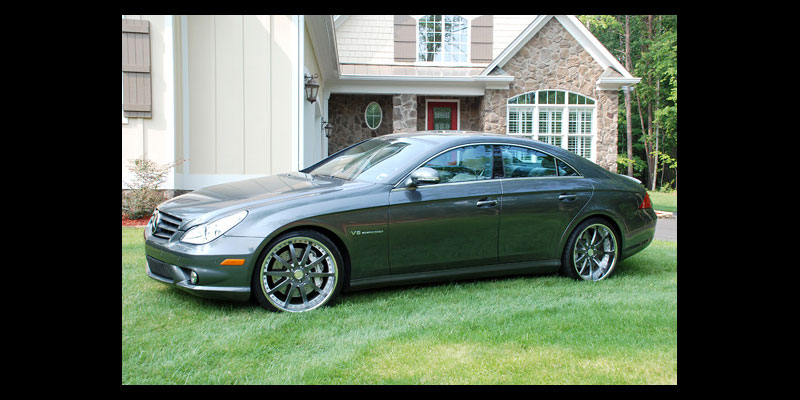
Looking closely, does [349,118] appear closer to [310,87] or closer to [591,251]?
[310,87]

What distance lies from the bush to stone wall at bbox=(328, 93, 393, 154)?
10.7 m

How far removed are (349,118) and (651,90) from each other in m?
14.4

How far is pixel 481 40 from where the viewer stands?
63.4ft

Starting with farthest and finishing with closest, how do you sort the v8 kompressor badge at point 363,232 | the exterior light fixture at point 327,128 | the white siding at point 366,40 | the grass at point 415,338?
the white siding at point 366,40, the exterior light fixture at point 327,128, the v8 kompressor badge at point 363,232, the grass at point 415,338

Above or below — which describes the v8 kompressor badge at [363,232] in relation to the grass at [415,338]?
above

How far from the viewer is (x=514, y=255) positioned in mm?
5164

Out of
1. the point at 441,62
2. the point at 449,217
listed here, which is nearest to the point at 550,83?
the point at 441,62

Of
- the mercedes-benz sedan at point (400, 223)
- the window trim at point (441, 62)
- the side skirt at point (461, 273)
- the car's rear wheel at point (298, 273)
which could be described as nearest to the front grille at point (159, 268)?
the mercedes-benz sedan at point (400, 223)

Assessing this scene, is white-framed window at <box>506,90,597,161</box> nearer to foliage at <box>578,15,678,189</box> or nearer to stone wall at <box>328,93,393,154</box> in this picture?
stone wall at <box>328,93,393,154</box>

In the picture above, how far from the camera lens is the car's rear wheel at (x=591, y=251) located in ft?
17.7

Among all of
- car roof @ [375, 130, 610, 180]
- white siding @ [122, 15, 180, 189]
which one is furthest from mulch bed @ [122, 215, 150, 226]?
car roof @ [375, 130, 610, 180]

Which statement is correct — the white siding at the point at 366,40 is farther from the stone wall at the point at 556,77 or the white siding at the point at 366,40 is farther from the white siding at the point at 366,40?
the stone wall at the point at 556,77

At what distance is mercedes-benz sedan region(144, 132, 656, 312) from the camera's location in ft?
13.7

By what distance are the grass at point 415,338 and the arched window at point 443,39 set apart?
15.2m
